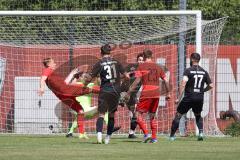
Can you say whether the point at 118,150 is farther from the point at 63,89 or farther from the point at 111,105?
the point at 63,89

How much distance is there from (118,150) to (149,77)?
3901 mm

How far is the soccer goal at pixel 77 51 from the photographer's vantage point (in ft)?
73.7

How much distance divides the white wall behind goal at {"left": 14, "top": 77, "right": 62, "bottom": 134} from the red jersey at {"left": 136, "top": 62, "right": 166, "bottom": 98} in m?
5.40

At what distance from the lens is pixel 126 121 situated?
23.9m

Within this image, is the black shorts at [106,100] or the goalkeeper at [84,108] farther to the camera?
the goalkeeper at [84,108]

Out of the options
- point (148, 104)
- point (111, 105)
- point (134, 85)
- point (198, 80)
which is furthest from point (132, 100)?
point (111, 105)

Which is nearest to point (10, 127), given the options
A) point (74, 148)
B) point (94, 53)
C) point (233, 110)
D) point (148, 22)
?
point (94, 53)

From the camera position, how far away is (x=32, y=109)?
24609 mm

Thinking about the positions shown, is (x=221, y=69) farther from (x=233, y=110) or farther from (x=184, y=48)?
(x=184, y=48)

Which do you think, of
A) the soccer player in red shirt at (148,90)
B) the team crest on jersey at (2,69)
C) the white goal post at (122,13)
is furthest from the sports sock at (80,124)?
the team crest on jersey at (2,69)

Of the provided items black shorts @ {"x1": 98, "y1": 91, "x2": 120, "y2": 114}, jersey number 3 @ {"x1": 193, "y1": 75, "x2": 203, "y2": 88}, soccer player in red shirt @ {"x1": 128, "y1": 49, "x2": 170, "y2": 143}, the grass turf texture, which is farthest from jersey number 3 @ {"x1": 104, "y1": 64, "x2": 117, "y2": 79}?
jersey number 3 @ {"x1": 193, "y1": 75, "x2": 203, "y2": 88}

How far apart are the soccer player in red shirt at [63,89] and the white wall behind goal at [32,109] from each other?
2585mm

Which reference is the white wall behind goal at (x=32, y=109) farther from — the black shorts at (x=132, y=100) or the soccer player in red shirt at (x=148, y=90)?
the soccer player in red shirt at (x=148, y=90)

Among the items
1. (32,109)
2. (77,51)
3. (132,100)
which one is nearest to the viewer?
(132,100)
